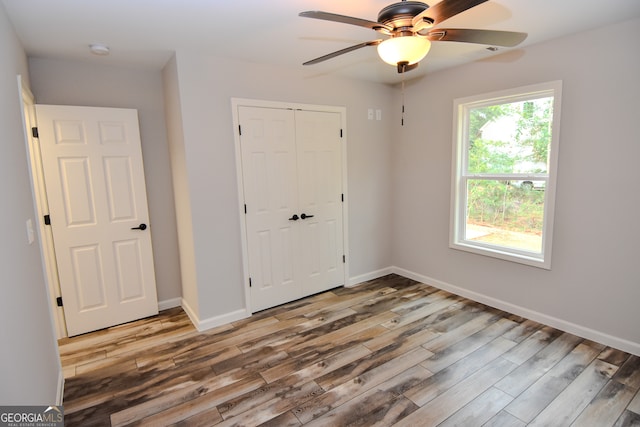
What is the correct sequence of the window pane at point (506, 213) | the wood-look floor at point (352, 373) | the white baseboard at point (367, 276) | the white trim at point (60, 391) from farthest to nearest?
the white baseboard at point (367, 276), the window pane at point (506, 213), the white trim at point (60, 391), the wood-look floor at point (352, 373)

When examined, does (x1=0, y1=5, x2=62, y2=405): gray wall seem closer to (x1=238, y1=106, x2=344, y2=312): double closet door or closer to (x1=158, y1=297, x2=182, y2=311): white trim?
(x1=158, y1=297, x2=182, y2=311): white trim

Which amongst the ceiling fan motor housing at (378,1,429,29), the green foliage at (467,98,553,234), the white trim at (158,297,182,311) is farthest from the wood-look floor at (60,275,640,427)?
the ceiling fan motor housing at (378,1,429,29)

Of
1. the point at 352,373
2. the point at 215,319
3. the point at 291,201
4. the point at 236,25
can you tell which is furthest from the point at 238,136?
the point at 352,373

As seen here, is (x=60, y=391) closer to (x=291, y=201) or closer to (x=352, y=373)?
(x=352, y=373)

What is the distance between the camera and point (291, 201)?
3.50m

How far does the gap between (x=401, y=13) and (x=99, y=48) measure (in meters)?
2.37

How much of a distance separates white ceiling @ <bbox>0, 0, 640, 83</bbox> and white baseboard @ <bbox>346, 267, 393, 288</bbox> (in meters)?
2.50

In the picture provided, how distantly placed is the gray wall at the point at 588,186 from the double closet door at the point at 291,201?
4.92 feet

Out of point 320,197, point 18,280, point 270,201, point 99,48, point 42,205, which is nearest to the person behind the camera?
point 18,280

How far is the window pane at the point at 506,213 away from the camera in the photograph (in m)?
3.01

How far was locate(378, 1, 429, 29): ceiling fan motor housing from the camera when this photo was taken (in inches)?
59.4

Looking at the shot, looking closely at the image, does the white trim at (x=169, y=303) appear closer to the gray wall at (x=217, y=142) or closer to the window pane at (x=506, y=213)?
the gray wall at (x=217, y=142)

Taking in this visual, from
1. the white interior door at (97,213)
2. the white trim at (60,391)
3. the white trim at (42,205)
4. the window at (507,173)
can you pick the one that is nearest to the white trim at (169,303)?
the white interior door at (97,213)

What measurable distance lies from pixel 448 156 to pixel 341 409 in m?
2.73
